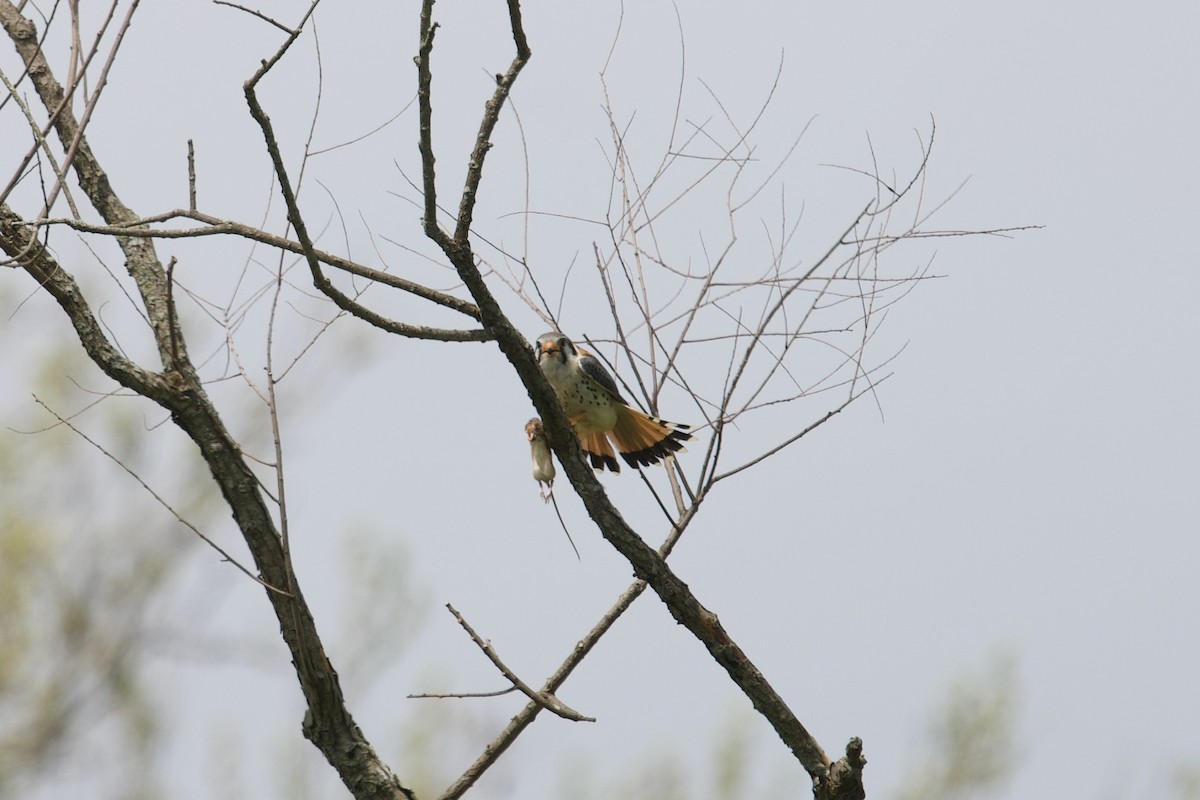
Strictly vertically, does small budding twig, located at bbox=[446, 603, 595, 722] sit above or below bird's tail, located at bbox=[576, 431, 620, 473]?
below

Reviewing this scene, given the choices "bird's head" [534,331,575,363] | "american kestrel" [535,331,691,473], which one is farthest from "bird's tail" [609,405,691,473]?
"bird's head" [534,331,575,363]

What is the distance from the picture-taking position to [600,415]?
10.9 feet

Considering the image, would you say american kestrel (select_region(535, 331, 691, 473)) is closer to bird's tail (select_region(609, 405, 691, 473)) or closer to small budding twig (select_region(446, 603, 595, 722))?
bird's tail (select_region(609, 405, 691, 473))

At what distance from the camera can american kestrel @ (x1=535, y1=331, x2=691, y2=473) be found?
10.7 ft

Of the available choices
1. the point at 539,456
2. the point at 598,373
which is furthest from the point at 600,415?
the point at 539,456

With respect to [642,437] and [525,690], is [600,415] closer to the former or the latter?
[642,437]

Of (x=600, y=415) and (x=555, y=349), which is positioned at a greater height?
(x=555, y=349)

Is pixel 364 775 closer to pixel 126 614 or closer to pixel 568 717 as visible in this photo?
pixel 568 717

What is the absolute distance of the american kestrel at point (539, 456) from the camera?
2.62 m

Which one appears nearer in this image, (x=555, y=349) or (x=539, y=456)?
(x=539, y=456)

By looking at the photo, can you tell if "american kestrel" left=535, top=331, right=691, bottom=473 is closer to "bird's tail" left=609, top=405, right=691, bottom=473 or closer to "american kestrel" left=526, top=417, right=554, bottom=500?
"bird's tail" left=609, top=405, right=691, bottom=473

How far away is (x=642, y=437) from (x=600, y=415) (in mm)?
135

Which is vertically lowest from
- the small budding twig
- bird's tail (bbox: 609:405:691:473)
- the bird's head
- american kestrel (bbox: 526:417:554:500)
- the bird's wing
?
the small budding twig

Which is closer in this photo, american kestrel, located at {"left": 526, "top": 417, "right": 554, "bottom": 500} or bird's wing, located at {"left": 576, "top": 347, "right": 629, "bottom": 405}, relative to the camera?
american kestrel, located at {"left": 526, "top": 417, "right": 554, "bottom": 500}
